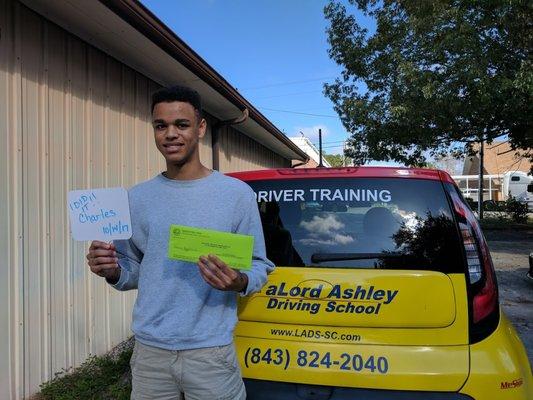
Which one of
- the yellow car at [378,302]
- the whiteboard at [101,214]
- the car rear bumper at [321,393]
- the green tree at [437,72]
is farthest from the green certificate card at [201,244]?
the green tree at [437,72]

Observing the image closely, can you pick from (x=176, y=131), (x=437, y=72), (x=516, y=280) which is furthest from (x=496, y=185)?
(x=176, y=131)

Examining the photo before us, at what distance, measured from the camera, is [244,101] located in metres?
→ 8.12

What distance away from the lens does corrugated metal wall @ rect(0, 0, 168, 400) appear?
11.5ft

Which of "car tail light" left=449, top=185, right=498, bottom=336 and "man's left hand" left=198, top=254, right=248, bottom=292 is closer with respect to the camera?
"man's left hand" left=198, top=254, right=248, bottom=292

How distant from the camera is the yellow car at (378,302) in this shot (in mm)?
2346

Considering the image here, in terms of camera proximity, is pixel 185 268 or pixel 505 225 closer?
pixel 185 268

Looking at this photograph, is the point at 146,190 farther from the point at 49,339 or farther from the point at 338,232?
the point at 49,339

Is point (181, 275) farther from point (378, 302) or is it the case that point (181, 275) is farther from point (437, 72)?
point (437, 72)

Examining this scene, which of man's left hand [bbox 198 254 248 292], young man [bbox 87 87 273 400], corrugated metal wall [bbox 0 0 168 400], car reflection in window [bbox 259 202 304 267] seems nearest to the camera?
man's left hand [bbox 198 254 248 292]

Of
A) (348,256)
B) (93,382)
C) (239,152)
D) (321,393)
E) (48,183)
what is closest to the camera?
(321,393)

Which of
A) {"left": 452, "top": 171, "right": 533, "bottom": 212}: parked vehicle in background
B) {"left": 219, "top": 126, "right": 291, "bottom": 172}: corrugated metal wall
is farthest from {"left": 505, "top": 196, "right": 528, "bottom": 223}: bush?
{"left": 219, "top": 126, "right": 291, "bottom": 172}: corrugated metal wall

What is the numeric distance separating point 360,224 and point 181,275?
1228mm

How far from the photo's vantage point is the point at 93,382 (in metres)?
3.79

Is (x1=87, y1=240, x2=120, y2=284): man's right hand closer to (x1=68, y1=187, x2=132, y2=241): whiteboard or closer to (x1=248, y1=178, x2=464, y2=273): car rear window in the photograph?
(x1=68, y1=187, x2=132, y2=241): whiteboard
